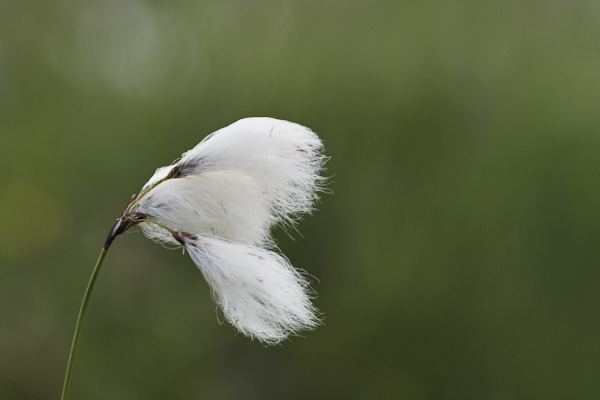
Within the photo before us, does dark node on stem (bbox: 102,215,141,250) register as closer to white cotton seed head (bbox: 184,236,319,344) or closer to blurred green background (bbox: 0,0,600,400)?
white cotton seed head (bbox: 184,236,319,344)

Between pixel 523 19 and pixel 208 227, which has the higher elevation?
pixel 523 19

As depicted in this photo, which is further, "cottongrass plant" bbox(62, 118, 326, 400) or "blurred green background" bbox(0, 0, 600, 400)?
"blurred green background" bbox(0, 0, 600, 400)

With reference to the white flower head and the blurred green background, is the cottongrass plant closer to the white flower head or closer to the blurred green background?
the white flower head

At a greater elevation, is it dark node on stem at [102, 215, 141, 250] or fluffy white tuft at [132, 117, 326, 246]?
fluffy white tuft at [132, 117, 326, 246]

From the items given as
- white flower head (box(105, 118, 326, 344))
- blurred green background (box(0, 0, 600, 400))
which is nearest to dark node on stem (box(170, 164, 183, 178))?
white flower head (box(105, 118, 326, 344))

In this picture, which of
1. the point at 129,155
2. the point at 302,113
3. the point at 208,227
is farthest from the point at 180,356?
the point at 208,227

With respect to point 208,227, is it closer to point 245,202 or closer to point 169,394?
point 245,202
